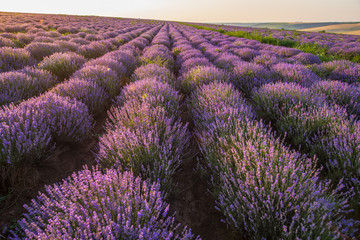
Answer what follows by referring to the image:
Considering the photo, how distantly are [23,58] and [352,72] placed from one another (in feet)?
30.9

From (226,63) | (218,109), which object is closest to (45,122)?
(218,109)

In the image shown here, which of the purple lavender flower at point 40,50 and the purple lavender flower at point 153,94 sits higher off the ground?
the purple lavender flower at point 40,50

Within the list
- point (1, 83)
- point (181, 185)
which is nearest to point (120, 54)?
point (1, 83)

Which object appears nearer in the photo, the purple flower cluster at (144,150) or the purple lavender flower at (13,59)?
the purple flower cluster at (144,150)

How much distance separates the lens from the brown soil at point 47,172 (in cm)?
175

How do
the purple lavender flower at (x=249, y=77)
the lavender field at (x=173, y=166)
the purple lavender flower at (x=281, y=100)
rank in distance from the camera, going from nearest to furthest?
the lavender field at (x=173, y=166), the purple lavender flower at (x=281, y=100), the purple lavender flower at (x=249, y=77)

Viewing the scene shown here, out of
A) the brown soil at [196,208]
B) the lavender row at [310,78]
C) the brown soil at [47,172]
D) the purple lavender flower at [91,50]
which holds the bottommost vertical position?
the brown soil at [196,208]

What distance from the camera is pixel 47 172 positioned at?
7.38 ft

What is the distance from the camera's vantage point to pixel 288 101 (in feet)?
10.8

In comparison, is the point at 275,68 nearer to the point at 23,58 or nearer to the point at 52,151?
the point at 52,151

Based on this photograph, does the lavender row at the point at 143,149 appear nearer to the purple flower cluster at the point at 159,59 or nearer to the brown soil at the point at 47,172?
the brown soil at the point at 47,172

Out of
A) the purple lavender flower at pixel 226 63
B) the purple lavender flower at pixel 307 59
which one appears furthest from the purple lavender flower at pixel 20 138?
the purple lavender flower at pixel 307 59

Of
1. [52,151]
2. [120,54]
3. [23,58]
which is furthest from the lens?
[120,54]

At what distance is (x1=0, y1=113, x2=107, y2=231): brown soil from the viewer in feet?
5.75
